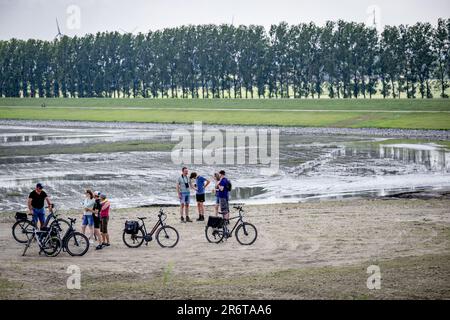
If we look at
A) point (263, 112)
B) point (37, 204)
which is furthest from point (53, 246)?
point (263, 112)

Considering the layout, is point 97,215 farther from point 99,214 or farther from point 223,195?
point 223,195

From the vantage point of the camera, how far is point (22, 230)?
75.2 feet

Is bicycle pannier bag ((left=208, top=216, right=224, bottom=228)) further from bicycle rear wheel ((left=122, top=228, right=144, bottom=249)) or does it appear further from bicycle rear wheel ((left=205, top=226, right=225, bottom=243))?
bicycle rear wheel ((left=122, top=228, right=144, bottom=249))

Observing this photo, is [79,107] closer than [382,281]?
No

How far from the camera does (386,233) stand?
22922mm

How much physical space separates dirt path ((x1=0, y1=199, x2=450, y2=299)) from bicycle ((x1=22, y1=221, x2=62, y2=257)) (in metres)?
0.28

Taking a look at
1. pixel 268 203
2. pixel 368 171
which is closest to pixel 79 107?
pixel 368 171

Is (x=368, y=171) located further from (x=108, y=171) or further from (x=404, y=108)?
(x=404, y=108)

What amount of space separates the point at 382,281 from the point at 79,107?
11275 centimetres

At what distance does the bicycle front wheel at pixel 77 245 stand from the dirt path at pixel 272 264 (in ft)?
0.73

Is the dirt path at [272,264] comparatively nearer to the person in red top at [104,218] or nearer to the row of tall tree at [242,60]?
the person in red top at [104,218]

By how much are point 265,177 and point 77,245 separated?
2114 cm

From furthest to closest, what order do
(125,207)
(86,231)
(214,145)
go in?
1. (214,145)
2. (125,207)
3. (86,231)

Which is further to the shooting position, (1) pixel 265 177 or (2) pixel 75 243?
(1) pixel 265 177
